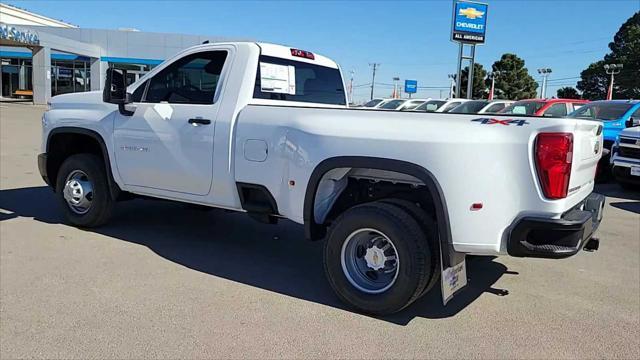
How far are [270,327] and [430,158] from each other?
1.58m

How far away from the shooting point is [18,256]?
16.7 ft

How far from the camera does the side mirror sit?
5.27 m

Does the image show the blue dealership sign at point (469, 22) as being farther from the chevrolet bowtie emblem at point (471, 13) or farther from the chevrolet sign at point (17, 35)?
the chevrolet sign at point (17, 35)

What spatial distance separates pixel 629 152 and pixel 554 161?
24.8ft

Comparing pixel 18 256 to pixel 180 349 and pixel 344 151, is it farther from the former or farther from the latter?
pixel 344 151

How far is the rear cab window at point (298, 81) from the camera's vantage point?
511 cm

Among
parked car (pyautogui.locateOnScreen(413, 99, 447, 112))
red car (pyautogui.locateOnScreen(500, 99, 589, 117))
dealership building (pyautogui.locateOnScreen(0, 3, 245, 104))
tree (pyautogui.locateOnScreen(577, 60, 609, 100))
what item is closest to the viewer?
red car (pyautogui.locateOnScreen(500, 99, 589, 117))

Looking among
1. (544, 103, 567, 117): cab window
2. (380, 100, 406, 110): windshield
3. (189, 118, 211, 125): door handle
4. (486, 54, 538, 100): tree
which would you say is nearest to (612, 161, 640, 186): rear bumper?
(544, 103, 567, 117): cab window

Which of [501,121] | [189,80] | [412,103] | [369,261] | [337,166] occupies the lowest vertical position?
[369,261]

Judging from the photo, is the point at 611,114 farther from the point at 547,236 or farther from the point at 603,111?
the point at 547,236

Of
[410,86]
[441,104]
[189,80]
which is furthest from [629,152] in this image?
[410,86]

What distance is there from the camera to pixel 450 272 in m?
3.74

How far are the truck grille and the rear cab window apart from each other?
622cm

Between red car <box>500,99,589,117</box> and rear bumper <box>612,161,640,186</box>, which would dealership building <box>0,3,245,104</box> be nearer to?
red car <box>500,99,589,117</box>
